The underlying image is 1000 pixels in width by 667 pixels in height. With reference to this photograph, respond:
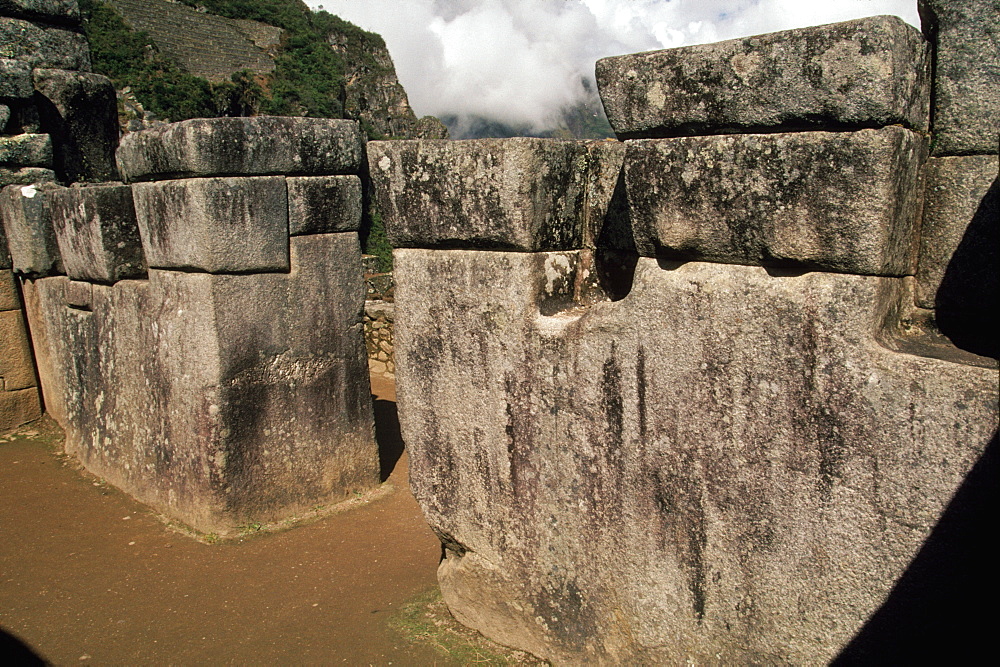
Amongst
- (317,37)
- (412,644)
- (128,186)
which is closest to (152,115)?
(317,37)

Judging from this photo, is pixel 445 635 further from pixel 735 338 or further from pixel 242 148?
pixel 242 148

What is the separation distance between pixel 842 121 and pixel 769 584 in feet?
4.29

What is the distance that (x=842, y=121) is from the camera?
6.14ft

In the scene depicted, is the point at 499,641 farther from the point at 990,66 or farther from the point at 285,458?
the point at 990,66

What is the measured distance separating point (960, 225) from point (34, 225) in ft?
20.3

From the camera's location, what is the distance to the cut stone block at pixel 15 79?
6047 mm

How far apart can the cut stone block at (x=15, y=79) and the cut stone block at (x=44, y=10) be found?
60 centimetres

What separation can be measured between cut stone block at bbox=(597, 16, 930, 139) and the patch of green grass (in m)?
2.05

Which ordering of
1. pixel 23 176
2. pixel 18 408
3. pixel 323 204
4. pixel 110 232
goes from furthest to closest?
pixel 18 408 → pixel 23 176 → pixel 110 232 → pixel 323 204

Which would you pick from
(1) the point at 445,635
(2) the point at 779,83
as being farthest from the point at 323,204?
(2) the point at 779,83

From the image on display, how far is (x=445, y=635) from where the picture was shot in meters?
3.14

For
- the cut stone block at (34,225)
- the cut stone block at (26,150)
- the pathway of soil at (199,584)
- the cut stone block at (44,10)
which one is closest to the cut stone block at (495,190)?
the pathway of soil at (199,584)

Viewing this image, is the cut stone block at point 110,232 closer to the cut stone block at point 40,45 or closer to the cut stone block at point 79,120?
the cut stone block at point 79,120

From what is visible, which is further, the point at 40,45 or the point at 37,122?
the point at 40,45
